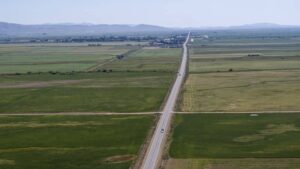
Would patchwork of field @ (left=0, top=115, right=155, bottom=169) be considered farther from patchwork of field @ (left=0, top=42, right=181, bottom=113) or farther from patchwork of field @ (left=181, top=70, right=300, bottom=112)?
patchwork of field @ (left=181, top=70, right=300, bottom=112)

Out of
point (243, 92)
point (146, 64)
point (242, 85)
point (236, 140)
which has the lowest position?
point (146, 64)

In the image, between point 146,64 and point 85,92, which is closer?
point 85,92

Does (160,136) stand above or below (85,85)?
above

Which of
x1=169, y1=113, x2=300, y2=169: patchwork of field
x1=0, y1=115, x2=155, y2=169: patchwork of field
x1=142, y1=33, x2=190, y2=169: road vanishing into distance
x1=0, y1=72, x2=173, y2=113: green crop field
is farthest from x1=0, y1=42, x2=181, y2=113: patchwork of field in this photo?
x1=169, y1=113, x2=300, y2=169: patchwork of field

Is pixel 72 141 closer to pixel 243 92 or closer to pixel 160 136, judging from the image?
pixel 160 136

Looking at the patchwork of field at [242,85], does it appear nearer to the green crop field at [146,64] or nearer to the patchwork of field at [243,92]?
the patchwork of field at [243,92]

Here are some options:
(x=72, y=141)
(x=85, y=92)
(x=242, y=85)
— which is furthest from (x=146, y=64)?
(x=72, y=141)
